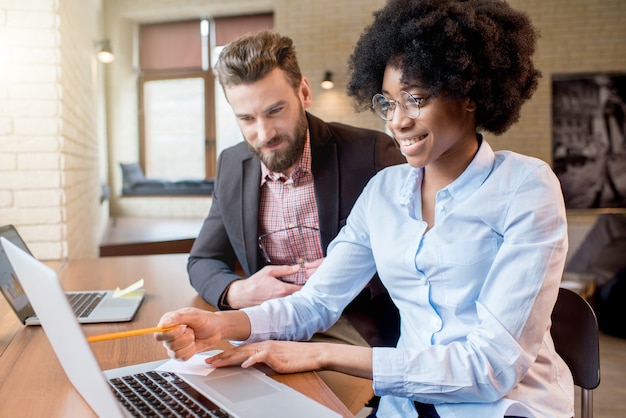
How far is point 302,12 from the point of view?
26.3 ft

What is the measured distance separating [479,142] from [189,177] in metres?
8.19

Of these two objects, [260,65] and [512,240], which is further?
[260,65]

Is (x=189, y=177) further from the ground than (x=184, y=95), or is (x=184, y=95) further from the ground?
(x=184, y=95)

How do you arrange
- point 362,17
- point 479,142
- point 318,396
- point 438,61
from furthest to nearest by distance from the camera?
point 362,17, point 479,142, point 438,61, point 318,396

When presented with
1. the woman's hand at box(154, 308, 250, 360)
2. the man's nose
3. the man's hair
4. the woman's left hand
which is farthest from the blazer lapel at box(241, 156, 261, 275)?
the woman's left hand

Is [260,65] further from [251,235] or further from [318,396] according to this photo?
[318,396]

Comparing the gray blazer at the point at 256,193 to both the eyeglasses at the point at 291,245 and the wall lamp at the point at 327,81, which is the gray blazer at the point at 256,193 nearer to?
the eyeglasses at the point at 291,245

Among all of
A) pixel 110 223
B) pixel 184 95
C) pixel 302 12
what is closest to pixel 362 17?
pixel 302 12

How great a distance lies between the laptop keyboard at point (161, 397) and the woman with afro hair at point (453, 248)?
69mm

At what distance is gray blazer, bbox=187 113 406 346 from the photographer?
5.26ft

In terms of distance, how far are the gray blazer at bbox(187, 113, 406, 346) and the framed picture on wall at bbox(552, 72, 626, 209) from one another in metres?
5.77

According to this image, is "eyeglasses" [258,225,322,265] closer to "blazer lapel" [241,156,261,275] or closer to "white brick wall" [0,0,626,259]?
"blazer lapel" [241,156,261,275]

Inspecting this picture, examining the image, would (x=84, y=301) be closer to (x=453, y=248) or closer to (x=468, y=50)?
(x=453, y=248)

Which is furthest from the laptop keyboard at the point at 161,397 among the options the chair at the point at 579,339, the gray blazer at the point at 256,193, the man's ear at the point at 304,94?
the man's ear at the point at 304,94
